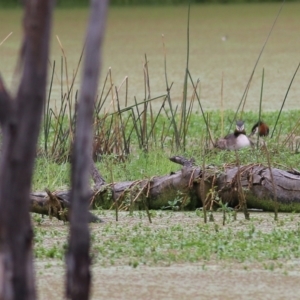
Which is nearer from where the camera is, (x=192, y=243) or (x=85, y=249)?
(x=85, y=249)

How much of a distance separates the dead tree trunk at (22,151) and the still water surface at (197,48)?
3.42 m

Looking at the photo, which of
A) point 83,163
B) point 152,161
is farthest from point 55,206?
point 83,163

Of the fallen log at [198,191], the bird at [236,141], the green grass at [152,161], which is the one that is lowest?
the fallen log at [198,191]

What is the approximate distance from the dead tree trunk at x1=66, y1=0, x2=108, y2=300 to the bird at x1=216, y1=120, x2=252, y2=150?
2688mm

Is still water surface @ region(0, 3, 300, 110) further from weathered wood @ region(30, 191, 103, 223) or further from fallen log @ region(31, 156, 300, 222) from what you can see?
weathered wood @ region(30, 191, 103, 223)

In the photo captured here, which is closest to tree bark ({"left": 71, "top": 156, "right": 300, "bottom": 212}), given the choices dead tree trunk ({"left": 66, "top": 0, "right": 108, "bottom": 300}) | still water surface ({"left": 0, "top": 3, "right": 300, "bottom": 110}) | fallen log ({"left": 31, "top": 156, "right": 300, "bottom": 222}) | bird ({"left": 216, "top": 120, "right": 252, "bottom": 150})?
fallen log ({"left": 31, "top": 156, "right": 300, "bottom": 222})

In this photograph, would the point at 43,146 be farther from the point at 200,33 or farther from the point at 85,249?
the point at 200,33

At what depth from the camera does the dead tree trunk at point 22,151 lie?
1501mm

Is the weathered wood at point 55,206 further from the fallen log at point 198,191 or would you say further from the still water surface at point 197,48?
the still water surface at point 197,48

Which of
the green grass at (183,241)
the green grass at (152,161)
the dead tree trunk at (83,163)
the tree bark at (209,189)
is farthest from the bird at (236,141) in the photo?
the dead tree trunk at (83,163)

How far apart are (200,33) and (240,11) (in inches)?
71.4

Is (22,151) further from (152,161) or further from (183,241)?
(152,161)

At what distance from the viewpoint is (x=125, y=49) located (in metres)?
8.33

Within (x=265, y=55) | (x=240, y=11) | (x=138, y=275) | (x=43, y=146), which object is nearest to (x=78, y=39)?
(x=265, y=55)
